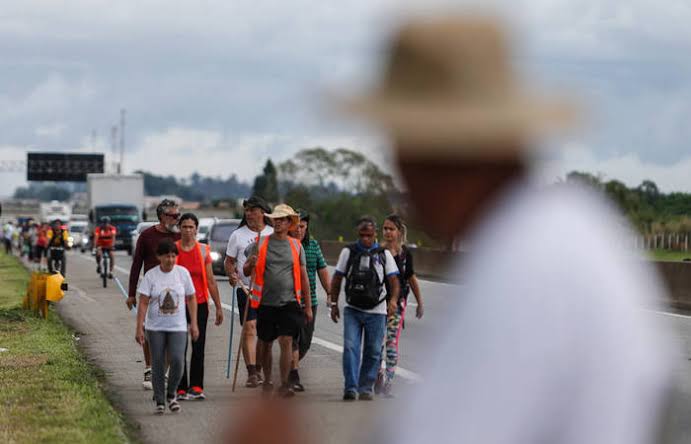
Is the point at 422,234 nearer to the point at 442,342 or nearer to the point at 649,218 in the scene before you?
the point at 442,342

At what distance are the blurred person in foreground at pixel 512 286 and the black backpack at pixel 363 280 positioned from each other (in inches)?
385

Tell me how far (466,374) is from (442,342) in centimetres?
9

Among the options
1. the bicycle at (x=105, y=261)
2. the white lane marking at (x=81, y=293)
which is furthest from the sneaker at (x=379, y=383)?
the bicycle at (x=105, y=261)

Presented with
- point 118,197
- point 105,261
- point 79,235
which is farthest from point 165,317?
point 79,235

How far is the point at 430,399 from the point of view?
2354mm

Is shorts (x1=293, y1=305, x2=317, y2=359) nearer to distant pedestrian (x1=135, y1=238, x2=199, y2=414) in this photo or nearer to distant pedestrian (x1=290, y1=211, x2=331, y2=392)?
distant pedestrian (x1=290, y1=211, x2=331, y2=392)

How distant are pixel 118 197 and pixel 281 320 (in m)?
59.0

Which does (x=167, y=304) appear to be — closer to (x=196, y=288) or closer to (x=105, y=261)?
(x=196, y=288)

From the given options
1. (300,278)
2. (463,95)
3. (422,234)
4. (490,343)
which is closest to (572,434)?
(490,343)

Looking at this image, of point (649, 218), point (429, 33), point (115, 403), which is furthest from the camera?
point (649, 218)

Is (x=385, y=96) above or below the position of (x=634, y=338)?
above

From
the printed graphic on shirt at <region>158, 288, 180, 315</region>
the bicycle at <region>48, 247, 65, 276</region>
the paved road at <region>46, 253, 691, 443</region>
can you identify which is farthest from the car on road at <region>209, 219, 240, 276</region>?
the printed graphic on shirt at <region>158, 288, 180, 315</region>

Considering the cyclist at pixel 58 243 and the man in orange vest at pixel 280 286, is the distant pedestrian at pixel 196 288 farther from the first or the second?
the cyclist at pixel 58 243

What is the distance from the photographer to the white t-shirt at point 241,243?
1344 centimetres
